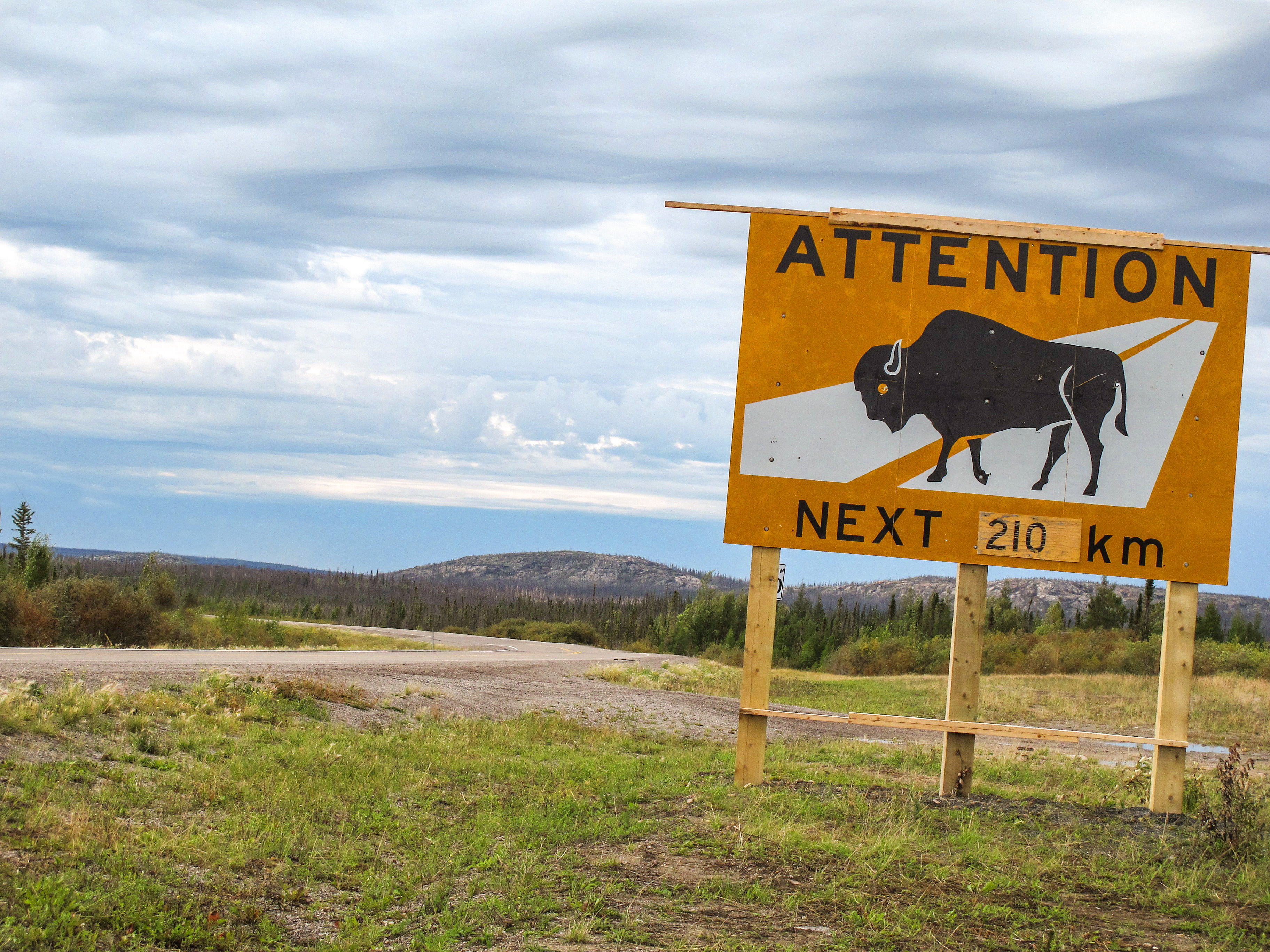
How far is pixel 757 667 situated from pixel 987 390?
12.7ft

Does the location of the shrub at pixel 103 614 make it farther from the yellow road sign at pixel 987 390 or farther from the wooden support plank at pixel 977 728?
the wooden support plank at pixel 977 728

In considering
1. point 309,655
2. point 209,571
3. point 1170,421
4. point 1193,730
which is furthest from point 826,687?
point 209,571

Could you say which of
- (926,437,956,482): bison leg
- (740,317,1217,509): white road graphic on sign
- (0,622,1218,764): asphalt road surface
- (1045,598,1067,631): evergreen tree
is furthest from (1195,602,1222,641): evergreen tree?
(926,437,956,482): bison leg

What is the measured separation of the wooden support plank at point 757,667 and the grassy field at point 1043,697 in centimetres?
1098

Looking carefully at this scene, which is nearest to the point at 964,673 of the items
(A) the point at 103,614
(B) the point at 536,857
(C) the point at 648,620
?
(B) the point at 536,857

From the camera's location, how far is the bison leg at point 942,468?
10.2 metres

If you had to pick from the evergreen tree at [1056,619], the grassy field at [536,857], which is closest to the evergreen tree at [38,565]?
the grassy field at [536,857]

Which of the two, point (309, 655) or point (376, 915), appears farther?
point (309, 655)

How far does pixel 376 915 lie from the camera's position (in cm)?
650

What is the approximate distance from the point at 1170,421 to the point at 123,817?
10989 millimetres

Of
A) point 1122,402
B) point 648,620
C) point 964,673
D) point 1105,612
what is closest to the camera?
point 964,673

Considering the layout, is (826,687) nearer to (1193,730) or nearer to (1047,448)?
(1193,730)

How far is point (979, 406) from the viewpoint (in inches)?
406

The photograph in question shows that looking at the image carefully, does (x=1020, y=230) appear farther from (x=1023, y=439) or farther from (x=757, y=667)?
(x=757, y=667)
